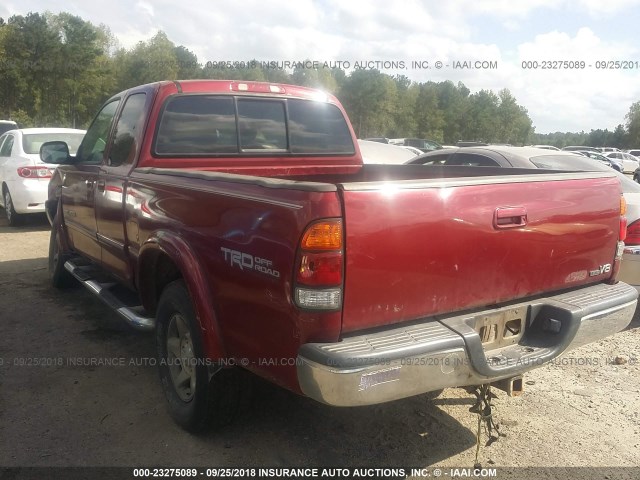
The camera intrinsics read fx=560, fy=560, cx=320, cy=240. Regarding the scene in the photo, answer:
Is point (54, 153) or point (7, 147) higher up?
point (54, 153)

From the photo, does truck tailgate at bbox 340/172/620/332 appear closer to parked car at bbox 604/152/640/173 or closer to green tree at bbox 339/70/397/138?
parked car at bbox 604/152/640/173

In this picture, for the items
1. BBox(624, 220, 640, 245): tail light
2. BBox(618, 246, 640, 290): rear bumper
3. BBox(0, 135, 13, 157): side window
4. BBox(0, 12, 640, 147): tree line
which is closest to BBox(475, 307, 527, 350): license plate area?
BBox(618, 246, 640, 290): rear bumper

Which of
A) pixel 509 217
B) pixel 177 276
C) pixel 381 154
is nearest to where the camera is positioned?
pixel 509 217

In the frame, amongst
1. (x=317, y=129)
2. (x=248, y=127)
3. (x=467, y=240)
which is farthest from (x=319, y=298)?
(x=317, y=129)

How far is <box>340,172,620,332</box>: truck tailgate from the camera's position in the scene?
92.3 inches

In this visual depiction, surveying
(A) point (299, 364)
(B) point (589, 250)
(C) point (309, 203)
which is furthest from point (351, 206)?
(B) point (589, 250)

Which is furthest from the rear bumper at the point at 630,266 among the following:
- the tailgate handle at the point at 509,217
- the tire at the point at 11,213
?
the tire at the point at 11,213

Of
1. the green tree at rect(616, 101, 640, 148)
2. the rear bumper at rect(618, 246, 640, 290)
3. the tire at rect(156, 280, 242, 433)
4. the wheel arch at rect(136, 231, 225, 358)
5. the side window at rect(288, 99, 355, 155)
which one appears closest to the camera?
the wheel arch at rect(136, 231, 225, 358)

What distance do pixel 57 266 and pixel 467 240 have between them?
4.82 metres

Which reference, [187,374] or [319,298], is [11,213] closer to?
[187,374]

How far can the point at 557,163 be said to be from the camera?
6418 mm

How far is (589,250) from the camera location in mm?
3139

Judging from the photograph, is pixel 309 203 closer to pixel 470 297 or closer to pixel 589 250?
pixel 470 297

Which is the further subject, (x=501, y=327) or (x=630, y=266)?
(x=630, y=266)
